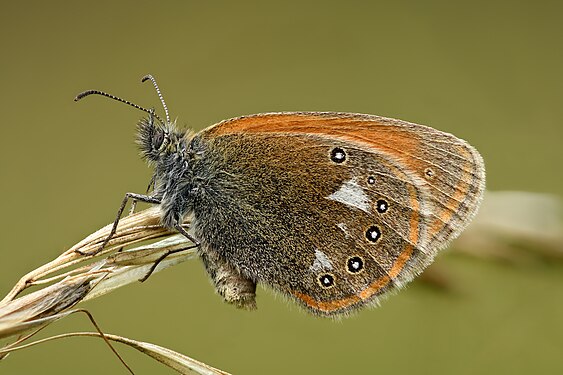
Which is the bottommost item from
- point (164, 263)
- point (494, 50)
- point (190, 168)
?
point (164, 263)

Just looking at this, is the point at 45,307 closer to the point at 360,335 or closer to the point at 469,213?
the point at 469,213

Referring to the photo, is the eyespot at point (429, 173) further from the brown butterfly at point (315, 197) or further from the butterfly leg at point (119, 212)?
the butterfly leg at point (119, 212)

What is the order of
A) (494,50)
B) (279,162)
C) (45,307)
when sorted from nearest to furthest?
(45,307)
(279,162)
(494,50)

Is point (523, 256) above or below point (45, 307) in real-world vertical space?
above

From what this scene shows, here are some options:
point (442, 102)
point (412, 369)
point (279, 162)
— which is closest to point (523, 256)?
point (279, 162)

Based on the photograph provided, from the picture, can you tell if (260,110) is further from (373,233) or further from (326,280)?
(326,280)

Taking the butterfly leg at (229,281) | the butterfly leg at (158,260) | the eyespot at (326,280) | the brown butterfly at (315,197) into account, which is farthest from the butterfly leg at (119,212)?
the eyespot at (326,280)

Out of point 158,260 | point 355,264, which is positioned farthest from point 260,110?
point 158,260

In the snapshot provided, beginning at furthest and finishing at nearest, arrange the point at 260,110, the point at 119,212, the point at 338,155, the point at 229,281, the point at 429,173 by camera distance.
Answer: the point at 260,110, the point at 338,155, the point at 429,173, the point at 229,281, the point at 119,212
